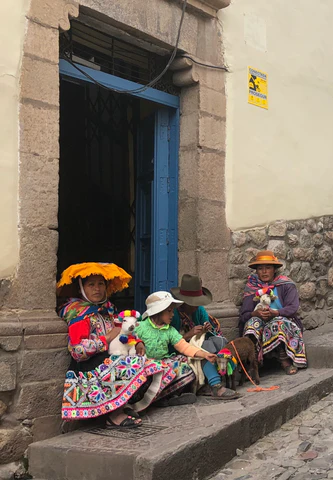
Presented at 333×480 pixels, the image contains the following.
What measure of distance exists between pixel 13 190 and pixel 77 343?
111cm

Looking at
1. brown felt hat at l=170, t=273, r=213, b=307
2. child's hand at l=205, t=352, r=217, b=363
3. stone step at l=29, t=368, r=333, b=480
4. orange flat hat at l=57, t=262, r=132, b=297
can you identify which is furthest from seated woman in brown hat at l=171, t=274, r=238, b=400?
orange flat hat at l=57, t=262, r=132, b=297

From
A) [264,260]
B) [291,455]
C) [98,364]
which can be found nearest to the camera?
[291,455]

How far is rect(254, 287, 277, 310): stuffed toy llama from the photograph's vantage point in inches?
206

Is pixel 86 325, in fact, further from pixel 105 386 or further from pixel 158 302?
pixel 158 302

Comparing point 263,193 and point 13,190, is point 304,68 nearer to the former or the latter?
point 263,193

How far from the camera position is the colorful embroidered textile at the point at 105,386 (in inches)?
143

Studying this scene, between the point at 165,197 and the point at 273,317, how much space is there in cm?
149

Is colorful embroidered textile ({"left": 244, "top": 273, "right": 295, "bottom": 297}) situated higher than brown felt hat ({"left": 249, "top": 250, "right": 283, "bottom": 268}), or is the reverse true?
brown felt hat ({"left": 249, "top": 250, "right": 283, "bottom": 268})

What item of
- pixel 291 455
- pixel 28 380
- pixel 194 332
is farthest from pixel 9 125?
pixel 291 455

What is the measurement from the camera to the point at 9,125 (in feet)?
12.7

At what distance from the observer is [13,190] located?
12.7ft

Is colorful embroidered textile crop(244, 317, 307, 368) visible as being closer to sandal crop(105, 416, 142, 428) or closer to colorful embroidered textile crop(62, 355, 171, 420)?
colorful embroidered textile crop(62, 355, 171, 420)

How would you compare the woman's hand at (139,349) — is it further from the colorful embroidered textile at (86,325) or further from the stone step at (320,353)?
the stone step at (320,353)

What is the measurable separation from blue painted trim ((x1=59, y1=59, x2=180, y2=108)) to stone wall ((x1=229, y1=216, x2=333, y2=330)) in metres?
1.45
